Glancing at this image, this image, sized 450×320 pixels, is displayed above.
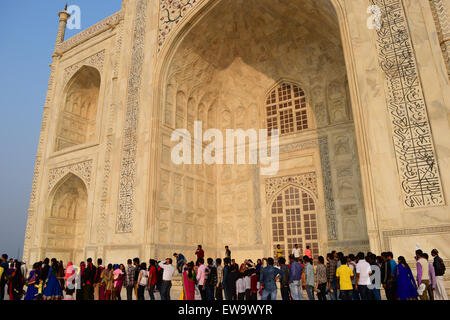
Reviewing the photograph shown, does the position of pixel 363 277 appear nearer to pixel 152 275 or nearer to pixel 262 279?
pixel 262 279

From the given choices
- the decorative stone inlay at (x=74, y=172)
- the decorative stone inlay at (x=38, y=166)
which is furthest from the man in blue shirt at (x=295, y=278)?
the decorative stone inlay at (x=38, y=166)

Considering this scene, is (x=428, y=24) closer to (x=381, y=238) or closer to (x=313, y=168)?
(x=381, y=238)

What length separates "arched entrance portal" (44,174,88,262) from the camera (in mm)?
13951

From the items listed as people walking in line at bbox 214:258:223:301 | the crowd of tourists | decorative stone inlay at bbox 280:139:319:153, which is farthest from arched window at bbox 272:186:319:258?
people walking in line at bbox 214:258:223:301

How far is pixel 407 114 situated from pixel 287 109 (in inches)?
242

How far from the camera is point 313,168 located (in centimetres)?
1188

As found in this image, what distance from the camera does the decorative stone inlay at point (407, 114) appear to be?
6.75 metres

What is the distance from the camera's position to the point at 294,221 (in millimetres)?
11875

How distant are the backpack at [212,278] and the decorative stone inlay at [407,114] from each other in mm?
4089

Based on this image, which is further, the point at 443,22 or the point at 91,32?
the point at 91,32

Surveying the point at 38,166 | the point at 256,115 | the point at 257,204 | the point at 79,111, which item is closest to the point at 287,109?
the point at 256,115

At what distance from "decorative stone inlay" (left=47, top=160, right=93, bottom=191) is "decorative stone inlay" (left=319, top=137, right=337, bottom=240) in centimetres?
881

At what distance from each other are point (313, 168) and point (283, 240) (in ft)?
9.07
